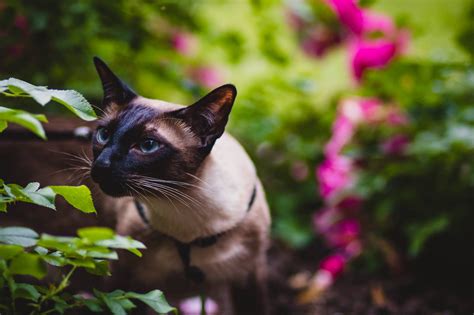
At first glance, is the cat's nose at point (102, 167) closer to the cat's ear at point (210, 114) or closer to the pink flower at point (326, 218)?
the cat's ear at point (210, 114)

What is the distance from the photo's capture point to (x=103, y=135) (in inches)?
60.4

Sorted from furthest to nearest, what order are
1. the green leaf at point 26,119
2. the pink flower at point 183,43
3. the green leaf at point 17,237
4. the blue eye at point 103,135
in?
the pink flower at point 183,43 → the blue eye at point 103,135 → the green leaf at point 17,237 → the green leaf at point 26,119

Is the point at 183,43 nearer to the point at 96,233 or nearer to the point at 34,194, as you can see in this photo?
the point at 34,194

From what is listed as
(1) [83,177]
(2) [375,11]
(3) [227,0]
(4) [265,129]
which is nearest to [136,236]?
(1) [83,177]

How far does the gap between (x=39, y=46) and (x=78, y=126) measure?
0.57 metres

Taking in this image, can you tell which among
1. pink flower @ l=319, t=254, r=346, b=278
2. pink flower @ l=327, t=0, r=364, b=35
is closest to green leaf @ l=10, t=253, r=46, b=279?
pink flower @ l=319, t=254, r=346, b=278

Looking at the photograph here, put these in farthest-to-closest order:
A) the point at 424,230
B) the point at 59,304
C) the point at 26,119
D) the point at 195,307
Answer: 1. the point at 195,307
2. the point at 424,230
3. the point at 59,304
4. the point at 26,119

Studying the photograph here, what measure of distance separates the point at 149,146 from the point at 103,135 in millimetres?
142

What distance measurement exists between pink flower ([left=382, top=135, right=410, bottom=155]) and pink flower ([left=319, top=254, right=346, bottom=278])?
0.54 metres

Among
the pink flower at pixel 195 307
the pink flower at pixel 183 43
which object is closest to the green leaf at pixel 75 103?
the pink flower at pixel 195 307

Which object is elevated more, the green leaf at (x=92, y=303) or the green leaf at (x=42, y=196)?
the green leaf at (x=42, y=196)

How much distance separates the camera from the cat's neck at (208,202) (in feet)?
5.30

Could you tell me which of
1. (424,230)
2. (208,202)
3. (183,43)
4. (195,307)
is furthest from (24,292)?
(183,43)

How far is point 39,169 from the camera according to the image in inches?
75.0
